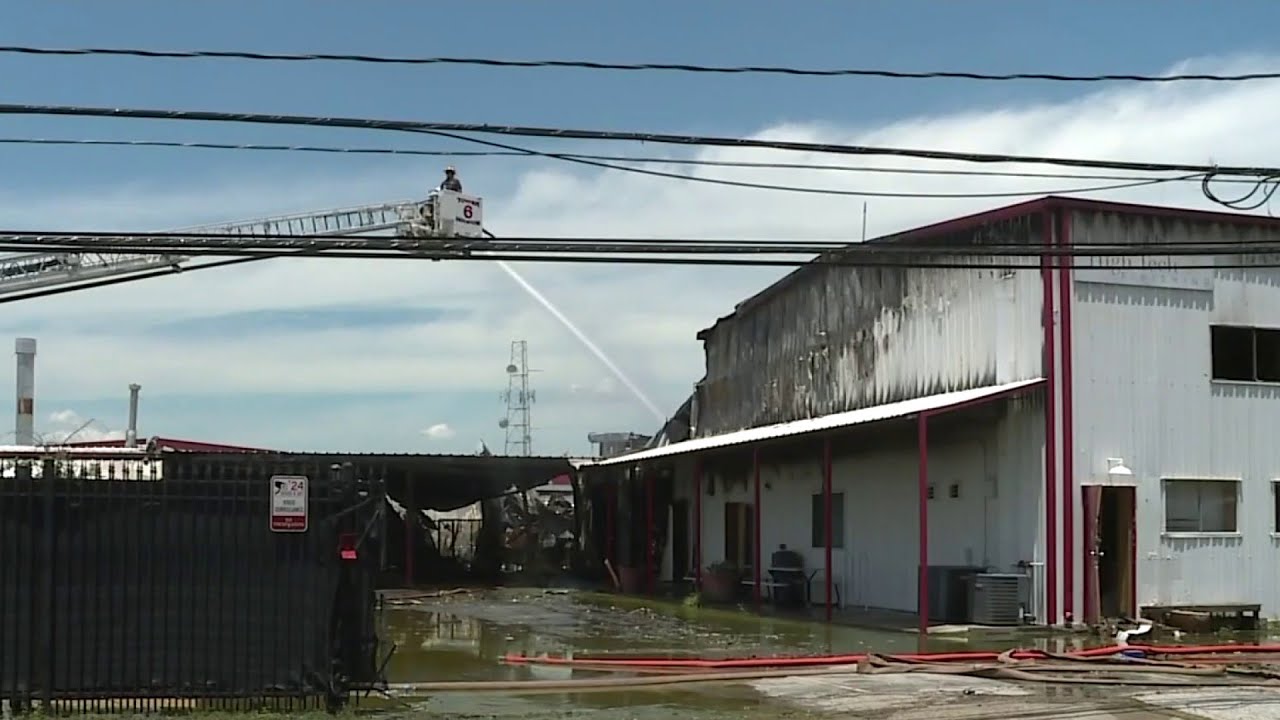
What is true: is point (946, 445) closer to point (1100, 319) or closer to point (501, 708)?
point (1100, 319)

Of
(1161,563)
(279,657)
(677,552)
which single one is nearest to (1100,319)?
(1161,563)

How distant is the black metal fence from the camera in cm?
1202

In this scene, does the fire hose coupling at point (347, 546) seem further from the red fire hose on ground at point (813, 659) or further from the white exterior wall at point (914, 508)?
the white exterior wall at point (914, 508)

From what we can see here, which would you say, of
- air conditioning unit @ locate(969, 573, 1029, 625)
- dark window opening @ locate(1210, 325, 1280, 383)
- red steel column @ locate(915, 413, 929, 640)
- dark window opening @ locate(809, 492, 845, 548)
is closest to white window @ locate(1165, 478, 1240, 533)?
dark window opening @ locate(1210, 325, 1280, 383)

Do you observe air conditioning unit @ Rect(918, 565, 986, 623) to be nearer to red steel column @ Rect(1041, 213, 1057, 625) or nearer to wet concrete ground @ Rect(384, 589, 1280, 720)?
red steel column @ Rect(1041, 213, 1057, 625)

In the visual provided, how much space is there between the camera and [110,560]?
12.1m

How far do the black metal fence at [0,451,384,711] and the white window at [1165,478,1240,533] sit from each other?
1492 cm

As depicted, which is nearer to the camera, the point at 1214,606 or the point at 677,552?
the point at 1214,606

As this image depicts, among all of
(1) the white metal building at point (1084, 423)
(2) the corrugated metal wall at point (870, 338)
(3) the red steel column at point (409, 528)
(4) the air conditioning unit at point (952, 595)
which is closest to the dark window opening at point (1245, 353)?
(1) the white metal building at point (1084, 423)

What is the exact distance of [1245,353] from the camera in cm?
2391

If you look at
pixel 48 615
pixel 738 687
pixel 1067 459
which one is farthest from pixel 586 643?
pixel 48 615

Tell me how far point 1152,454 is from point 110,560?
1620 cm

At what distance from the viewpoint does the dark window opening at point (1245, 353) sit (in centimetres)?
2367

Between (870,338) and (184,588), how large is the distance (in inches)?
712
